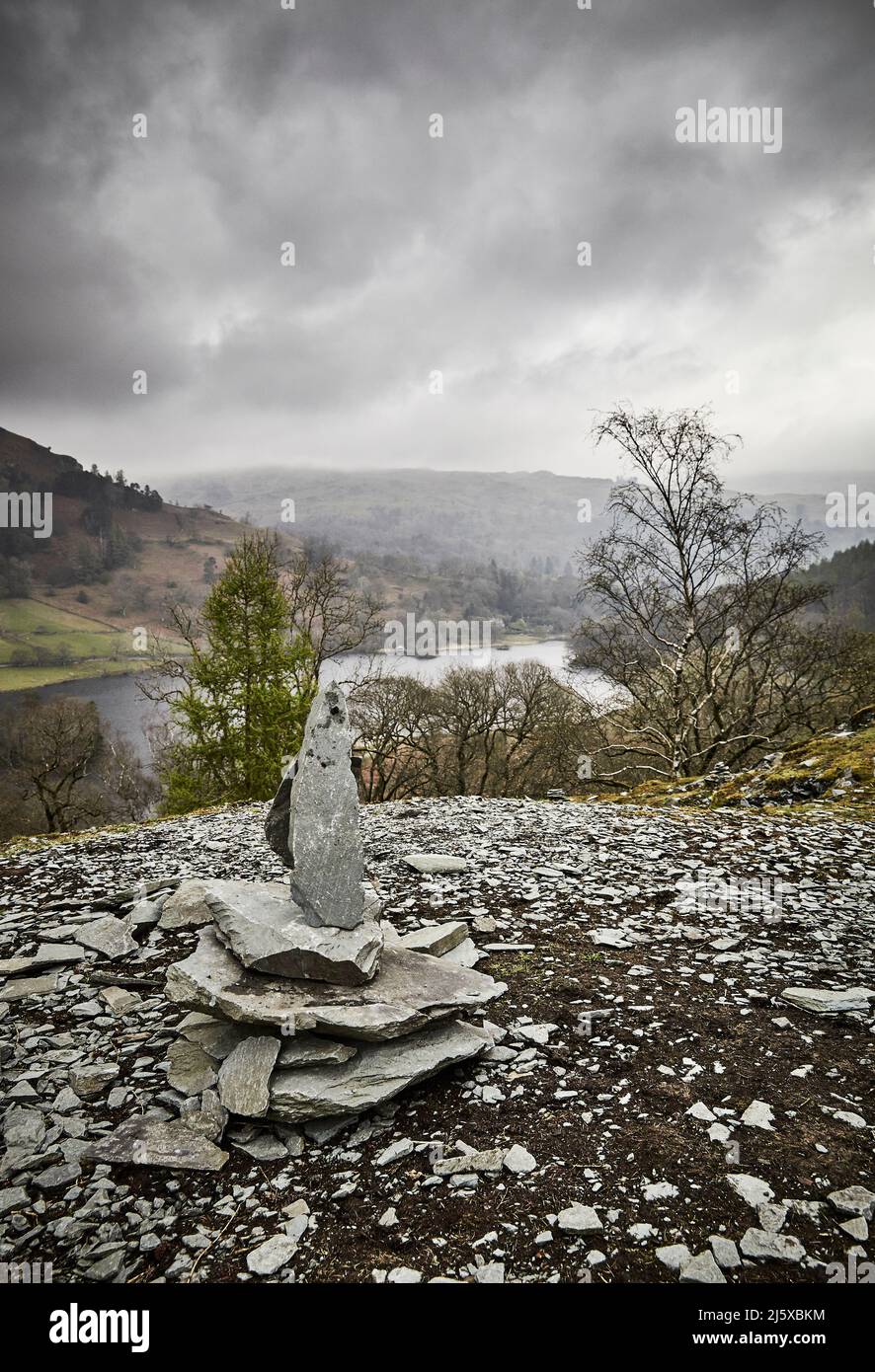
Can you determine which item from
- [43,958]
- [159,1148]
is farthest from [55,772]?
[159,1148]

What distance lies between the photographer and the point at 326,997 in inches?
225

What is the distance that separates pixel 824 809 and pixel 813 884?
4740 mm

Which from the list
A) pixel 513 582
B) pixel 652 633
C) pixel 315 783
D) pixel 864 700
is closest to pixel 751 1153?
pixel 315 783

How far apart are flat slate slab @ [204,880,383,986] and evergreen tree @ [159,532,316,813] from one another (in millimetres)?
17202

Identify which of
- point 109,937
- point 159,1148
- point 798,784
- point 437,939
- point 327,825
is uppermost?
point 327,825

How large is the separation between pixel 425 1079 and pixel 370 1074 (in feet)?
1.64

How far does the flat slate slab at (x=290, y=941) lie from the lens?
5.88m

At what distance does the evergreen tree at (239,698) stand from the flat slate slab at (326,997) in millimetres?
17774

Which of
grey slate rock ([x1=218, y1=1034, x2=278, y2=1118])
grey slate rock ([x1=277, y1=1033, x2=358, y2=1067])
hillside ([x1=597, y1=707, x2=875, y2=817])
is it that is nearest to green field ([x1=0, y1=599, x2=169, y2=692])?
hillside ([x1=597, y1=707, x2=875, y2=817])

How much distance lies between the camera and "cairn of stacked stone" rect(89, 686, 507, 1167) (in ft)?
16.9

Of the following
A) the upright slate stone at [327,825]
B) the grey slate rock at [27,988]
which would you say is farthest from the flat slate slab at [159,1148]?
the grey slate rock at [27,988]

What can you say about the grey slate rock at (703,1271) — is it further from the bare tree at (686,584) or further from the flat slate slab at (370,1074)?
the bare tree at (686,584)

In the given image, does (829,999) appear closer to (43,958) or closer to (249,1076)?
(249,1076)

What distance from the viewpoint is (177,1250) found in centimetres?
402
